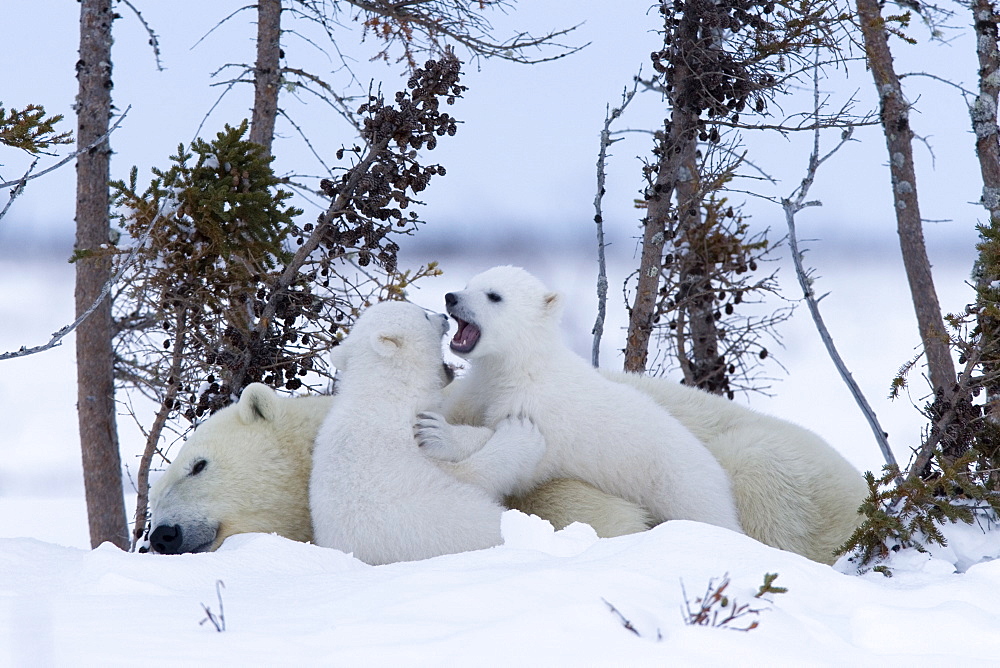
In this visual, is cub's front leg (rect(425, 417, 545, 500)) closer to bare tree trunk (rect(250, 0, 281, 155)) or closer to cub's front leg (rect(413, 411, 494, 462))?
cub's front leg (rect(413, 411, 494, 462))

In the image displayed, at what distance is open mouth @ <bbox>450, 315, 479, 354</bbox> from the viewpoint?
3.81 metres

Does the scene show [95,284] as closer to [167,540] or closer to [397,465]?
[167,540]

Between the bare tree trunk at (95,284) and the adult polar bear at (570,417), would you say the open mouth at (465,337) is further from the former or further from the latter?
the bare tree trunk at (95,284)

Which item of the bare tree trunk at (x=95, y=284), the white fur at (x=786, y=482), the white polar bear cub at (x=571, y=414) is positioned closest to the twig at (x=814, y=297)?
the white fur at (x=786, y=482)

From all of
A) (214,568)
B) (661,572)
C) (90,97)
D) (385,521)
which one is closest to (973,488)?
(661,572)

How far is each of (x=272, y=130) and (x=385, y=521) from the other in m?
4.07

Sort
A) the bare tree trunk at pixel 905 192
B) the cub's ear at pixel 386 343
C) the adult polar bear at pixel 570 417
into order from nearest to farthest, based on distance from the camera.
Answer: the cub's ear at pixel 386 343 → the adult polar bear at pixel 570 417 → the bare tree trunk at pixel 905 192

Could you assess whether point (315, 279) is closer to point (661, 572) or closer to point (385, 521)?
point (385, 521)

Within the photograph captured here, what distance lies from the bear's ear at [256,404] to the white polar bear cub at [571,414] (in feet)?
2.79

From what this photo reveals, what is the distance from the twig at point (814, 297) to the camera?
4.60 meters

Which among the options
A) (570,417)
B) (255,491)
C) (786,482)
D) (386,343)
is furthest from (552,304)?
(255,491)

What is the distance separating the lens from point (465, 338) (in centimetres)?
383

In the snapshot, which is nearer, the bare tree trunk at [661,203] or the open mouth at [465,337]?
the open mouth at [465,337]

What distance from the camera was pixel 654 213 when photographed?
591 cm
